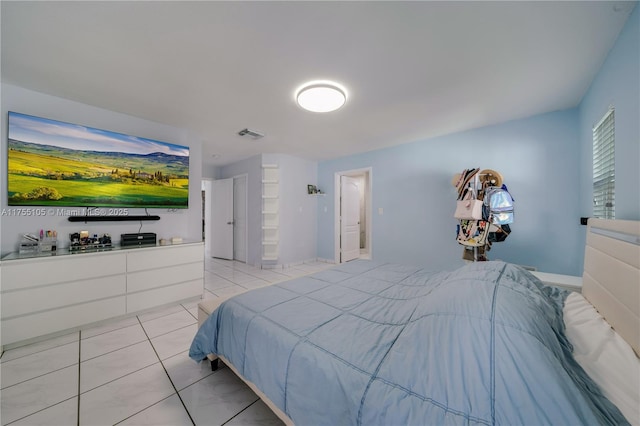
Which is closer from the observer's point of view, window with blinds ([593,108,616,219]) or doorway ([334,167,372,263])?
window with blinds ([593,108,616,219])

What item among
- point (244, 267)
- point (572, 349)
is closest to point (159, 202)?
point (244, 267)

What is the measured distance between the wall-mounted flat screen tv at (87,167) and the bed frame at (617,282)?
2.72m

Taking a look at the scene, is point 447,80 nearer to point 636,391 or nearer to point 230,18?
point 230,18

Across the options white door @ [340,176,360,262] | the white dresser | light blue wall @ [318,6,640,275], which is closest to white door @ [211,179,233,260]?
the white dresser

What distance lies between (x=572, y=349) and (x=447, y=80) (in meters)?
2.12

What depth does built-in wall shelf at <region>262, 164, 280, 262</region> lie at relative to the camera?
4.57m

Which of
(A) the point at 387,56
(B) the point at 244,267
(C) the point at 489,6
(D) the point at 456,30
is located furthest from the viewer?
(B) the point at 244,267

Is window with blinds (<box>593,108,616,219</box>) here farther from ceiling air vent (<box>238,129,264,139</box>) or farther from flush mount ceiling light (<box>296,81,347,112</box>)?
ceiling air vent (<box>238,129,264,139</box>)

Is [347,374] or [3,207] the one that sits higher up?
[3,207]

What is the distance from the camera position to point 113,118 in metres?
2.68

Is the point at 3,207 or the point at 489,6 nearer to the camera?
the point at 489,6

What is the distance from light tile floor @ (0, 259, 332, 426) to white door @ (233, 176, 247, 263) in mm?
2935

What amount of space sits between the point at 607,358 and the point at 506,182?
2650mm

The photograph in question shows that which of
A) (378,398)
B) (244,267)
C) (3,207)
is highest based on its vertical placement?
(3,207)
